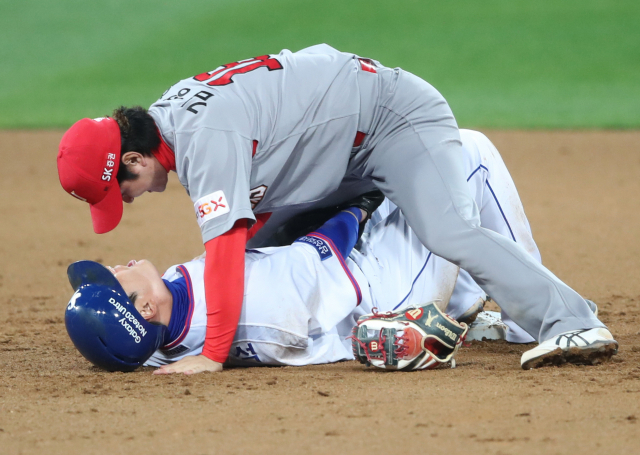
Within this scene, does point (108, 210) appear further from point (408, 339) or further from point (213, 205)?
point (408, 339)

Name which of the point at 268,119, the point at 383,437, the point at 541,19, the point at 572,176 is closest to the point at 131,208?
the point at 572,176

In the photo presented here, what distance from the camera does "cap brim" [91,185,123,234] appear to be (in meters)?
3.19

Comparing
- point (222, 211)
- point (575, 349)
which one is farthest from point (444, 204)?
point (222, 211)

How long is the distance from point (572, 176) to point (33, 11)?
15.3 m

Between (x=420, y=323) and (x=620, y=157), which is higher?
(x=420, y=323)

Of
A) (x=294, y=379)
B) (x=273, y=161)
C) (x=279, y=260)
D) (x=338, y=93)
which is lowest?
(x=294, y=379)

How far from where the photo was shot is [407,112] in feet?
11.1

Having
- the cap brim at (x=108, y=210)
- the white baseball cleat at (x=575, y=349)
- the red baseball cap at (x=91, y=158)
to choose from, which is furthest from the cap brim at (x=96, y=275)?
the white baseball cleat at (x=575, y=349)

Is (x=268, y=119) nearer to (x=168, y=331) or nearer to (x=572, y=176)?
(x=168, y=331)

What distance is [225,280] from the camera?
2.89 metres

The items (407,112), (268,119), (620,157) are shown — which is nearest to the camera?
(268,119)

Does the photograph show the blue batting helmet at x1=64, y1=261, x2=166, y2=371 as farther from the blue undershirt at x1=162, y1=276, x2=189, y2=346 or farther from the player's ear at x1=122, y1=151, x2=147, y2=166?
the player's ear at x1=122, y1=151, x2=147, y2=166

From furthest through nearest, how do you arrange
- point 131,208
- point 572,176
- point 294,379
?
point 572,176 < point 131,208 < point 294,379

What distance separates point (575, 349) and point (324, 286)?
985mm
